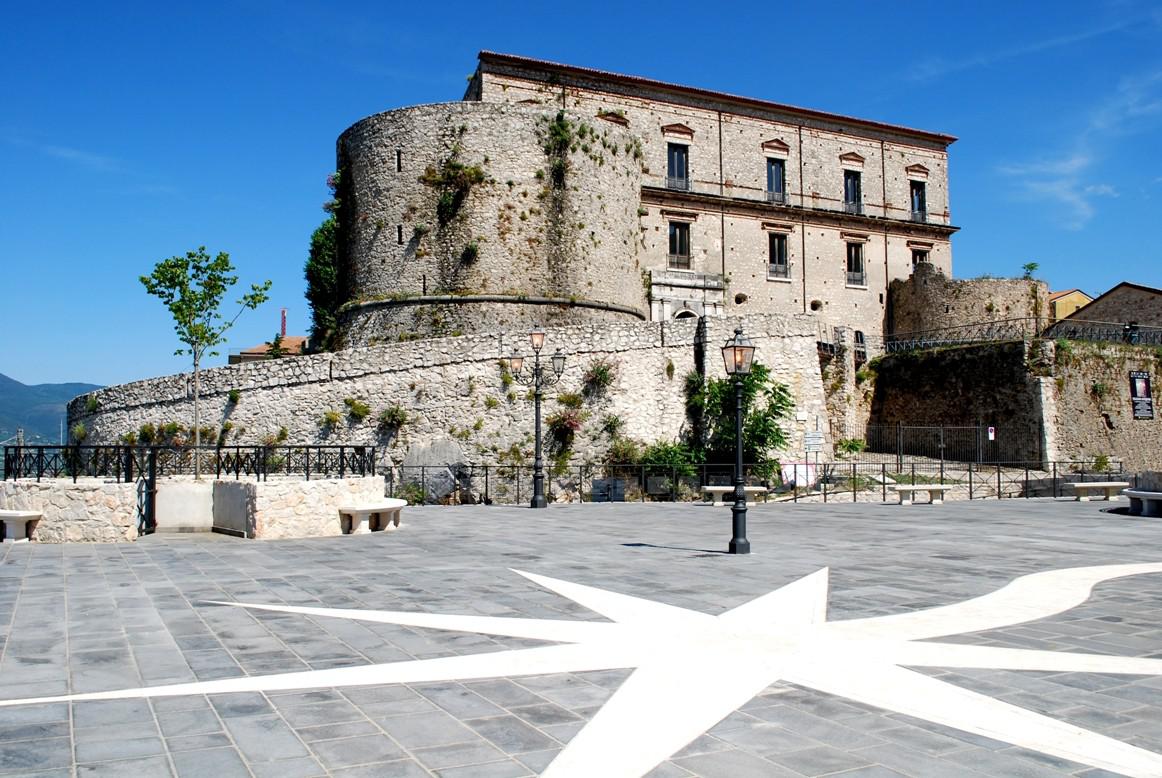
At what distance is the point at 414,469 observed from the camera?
2433cm

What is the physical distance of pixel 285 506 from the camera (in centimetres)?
1434

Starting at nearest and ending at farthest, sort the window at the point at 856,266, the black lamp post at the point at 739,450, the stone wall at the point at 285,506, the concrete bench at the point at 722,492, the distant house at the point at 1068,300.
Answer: the black lamp post at the point at 739,450 < the stone wall at the point at 285,506 < the concrete bench at the point at 722,492 < the window at the point at 856,266 < the distant house at the point at 1068,300

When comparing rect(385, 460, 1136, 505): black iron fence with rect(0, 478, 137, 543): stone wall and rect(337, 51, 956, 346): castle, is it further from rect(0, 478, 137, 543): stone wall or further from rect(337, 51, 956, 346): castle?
rect(0, 478, 137, 543): stone wall

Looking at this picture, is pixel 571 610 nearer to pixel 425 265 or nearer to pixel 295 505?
pixel 295 505

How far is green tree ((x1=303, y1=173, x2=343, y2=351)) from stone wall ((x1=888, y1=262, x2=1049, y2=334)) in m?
26.5

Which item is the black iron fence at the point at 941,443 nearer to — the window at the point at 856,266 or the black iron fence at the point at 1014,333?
the black iron fence at the point at 1014,333

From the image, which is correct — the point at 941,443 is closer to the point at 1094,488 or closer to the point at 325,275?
the point at 1094,488

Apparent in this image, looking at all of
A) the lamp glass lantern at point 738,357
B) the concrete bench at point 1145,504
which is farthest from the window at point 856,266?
the lamp glass lantern at point 738,357

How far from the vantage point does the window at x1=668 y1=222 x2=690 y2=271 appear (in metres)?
38.5

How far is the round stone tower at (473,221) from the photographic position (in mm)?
30125

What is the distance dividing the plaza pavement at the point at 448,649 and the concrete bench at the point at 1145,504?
553 centimetres

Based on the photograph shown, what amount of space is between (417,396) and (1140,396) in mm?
27599

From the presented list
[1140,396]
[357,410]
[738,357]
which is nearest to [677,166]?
[1140,396]

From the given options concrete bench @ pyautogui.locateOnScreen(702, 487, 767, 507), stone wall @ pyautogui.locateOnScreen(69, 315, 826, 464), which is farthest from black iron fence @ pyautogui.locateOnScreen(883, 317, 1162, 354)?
stone wall @ pyautogui.locateOnScreen(69, 315, 826, 464)
